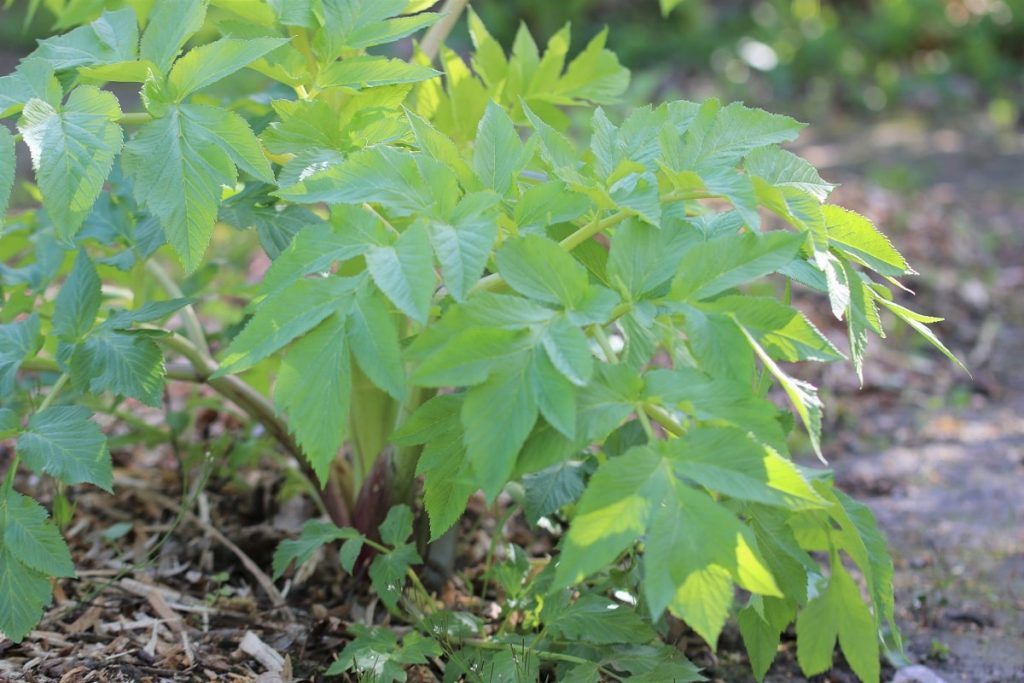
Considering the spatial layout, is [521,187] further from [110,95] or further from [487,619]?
[487,619]

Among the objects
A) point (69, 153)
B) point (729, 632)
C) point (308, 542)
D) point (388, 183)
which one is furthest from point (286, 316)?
point (729, 632)

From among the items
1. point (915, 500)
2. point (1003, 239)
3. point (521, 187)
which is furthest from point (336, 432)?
point (1003, 239)

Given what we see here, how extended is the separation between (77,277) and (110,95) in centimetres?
37

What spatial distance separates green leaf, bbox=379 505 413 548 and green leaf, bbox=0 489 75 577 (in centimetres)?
44

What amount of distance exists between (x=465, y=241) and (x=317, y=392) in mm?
229

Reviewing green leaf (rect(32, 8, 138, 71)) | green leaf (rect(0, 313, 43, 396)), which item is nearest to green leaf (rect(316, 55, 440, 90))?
green leaf (rect(32, 8, 138, 71))

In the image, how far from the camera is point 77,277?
1624 millimetres

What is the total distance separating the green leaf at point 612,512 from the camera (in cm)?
109

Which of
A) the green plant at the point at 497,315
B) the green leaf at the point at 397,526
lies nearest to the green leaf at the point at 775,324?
the green plant at the point at 497,315

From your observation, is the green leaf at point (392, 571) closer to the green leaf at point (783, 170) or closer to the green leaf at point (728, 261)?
the green leaf at point (728, 261)

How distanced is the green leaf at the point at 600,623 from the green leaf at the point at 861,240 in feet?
1.86

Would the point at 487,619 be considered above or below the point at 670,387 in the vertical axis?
below

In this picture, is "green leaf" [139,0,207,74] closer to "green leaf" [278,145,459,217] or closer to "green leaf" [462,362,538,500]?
"green leaf" [278,145,459,217]

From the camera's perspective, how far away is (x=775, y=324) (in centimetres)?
125
